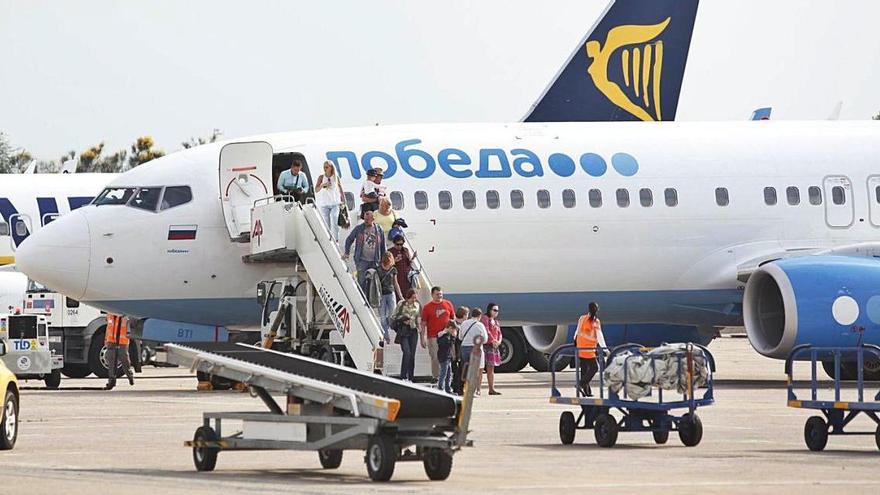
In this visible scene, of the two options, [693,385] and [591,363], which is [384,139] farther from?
[693,385]

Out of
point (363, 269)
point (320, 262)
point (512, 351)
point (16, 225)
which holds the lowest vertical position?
point (512, 351)

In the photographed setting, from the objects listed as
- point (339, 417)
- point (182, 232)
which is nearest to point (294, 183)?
point (182, 232)

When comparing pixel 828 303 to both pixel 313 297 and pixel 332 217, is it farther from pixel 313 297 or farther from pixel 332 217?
pixel 313 297

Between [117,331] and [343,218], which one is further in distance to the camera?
[117,331]

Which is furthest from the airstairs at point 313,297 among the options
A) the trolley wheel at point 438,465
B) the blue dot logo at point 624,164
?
the trolley wheel at point 438,465

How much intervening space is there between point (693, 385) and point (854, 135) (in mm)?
14858

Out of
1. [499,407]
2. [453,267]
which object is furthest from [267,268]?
[499,407]

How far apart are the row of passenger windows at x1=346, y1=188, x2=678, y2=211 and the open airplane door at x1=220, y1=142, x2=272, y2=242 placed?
4.58 ft

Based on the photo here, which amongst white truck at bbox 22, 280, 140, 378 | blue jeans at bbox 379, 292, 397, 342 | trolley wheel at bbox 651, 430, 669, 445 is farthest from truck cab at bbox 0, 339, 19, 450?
white truck at bbox 22, 280, 140, 378

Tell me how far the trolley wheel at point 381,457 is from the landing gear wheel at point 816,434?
5192 mm

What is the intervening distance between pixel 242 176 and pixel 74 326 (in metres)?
7.97

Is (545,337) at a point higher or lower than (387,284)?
lower

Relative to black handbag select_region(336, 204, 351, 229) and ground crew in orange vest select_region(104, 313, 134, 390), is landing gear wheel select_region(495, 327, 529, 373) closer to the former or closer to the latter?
ground crew in orange vest select_region(104, 313, 134, 390)

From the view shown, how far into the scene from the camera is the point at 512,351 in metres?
37.4
